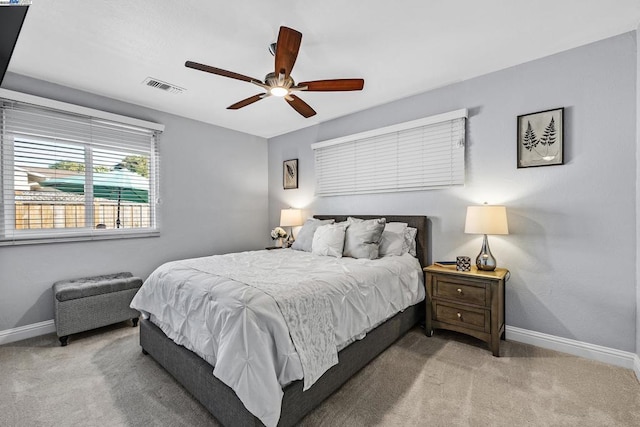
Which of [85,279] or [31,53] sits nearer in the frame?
[31,53]

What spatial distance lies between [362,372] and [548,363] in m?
1.52

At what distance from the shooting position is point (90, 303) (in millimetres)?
2781

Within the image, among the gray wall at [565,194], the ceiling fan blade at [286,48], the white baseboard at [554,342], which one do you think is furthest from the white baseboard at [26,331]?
the gray wall at [565,194]

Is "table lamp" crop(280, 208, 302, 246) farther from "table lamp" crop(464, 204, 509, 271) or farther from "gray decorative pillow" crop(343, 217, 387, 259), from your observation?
"table lamp" crop(464, 204, 509, 271)

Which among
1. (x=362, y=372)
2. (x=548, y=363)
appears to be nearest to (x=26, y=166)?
(x=362, y=372)

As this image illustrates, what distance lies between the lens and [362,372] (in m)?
2.16

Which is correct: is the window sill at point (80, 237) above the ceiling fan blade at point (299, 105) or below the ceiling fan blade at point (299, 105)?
below

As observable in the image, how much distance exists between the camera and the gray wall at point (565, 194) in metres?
2.24

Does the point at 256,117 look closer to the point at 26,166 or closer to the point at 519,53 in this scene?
the point at 26,166

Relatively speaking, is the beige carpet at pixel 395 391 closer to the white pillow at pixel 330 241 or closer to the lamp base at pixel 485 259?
the lamp base at pixel 485 259

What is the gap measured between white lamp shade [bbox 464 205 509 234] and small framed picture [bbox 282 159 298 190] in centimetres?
284

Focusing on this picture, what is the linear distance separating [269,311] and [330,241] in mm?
1630

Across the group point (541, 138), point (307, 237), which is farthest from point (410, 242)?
point (541, 138)

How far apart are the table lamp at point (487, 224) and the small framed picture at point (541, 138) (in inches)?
20.9
